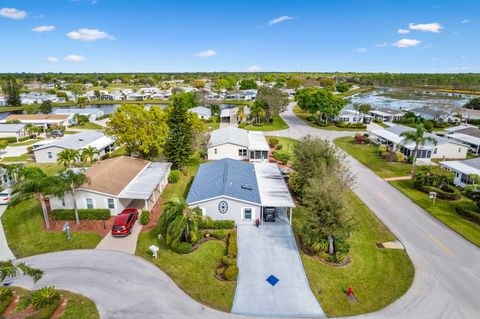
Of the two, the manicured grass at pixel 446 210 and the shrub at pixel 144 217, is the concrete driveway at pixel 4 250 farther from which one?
the manicured grass at pixel 446 210

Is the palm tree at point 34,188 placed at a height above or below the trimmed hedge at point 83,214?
above

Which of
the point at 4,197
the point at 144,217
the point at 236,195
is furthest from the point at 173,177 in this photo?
the point at 4,197

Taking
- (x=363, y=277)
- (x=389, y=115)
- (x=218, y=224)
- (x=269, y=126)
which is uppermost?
(x=389, y=115)

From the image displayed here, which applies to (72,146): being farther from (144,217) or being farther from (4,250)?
(144,217)

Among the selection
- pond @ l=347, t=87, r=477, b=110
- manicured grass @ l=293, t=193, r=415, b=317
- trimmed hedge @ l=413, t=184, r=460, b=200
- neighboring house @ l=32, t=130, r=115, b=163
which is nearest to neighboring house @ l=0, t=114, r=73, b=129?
neighboring house @ l=32, t=130, r=115, b=163

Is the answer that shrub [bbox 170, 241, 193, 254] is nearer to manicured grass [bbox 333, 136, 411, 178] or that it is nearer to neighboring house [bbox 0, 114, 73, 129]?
manicured grass [bbox 333, 136, 411, 178]

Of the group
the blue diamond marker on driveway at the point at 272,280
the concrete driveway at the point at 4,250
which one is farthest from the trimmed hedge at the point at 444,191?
the concrete driveway at the point at 4,250
